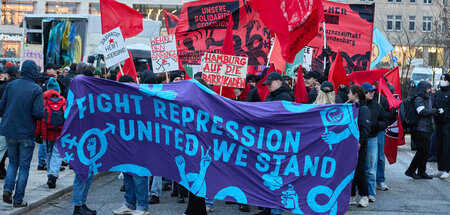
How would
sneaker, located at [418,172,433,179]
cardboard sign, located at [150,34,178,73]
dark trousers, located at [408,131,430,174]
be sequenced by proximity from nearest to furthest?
cardboard sign, located at [150,34,178,73]
dark trousers, located at [408,131,430,174]
sneaker, located at [418,172,433,179]

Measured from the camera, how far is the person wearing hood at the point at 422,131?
11.9m

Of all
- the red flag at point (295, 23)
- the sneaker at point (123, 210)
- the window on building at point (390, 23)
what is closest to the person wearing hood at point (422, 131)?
the red flag at point (295, 23)

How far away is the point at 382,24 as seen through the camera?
60.6m

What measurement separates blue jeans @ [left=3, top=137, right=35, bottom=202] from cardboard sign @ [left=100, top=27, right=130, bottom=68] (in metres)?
3.34

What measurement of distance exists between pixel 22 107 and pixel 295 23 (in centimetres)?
493

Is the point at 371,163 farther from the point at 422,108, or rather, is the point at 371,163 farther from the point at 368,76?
the point at 422,108

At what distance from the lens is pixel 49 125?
982cm

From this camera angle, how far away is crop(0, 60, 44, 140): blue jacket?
816 cm

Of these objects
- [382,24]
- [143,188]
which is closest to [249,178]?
[143,188]

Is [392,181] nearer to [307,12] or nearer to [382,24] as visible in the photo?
[307,12]

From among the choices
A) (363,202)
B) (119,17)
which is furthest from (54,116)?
(363,202)

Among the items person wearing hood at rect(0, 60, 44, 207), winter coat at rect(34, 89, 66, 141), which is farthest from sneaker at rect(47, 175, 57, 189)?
person wearing hood at rect(0, 60, 44, 207)

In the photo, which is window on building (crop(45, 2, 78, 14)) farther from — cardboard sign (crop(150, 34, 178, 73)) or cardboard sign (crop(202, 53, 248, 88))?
cardboard sign (crop(202, 53, 248, 88))

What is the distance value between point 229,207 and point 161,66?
375 centimetres
